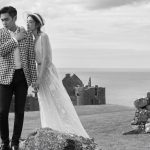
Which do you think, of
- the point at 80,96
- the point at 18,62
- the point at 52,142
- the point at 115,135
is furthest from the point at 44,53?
the point at 80,96

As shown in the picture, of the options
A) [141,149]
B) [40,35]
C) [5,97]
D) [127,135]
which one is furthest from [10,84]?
[127,135]

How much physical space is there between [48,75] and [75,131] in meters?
1.29

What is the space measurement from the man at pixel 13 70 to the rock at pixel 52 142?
0.38 metres

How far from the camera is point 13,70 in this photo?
317 inches

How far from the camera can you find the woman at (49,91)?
8594mm

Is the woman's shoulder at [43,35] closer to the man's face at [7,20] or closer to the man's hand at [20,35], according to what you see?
the man's hand at [20,35]

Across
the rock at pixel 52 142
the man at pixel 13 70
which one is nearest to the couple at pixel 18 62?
the man at pixel 13 70

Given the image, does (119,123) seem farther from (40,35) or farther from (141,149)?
(40,35)

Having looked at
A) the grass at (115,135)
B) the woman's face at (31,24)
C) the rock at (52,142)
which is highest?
the woman's face at (31,24)

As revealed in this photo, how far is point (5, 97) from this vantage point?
7980 millimetres

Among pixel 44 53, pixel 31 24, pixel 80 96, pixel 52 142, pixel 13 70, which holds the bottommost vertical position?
pixel 52 142

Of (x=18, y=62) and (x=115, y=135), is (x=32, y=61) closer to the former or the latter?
(x=18, y=62)

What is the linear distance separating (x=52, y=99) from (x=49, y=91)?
0.70ft

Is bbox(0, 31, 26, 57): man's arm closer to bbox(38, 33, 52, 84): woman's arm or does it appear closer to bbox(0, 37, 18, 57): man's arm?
bbox(0, 37, 18, 57): man's arm
